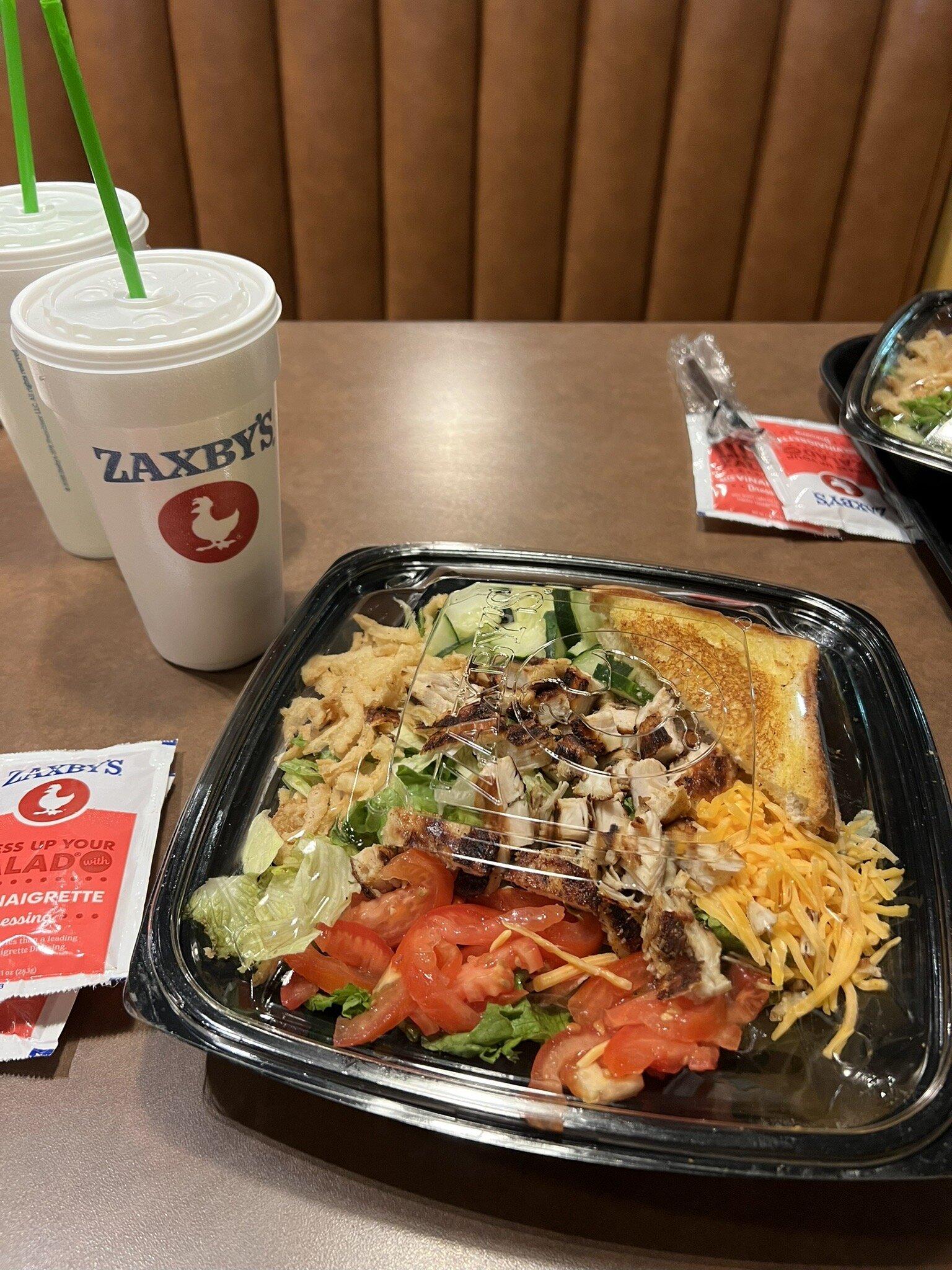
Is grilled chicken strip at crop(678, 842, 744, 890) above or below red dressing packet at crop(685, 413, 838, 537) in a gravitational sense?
above

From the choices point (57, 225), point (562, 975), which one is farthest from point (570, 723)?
point (57, 225)

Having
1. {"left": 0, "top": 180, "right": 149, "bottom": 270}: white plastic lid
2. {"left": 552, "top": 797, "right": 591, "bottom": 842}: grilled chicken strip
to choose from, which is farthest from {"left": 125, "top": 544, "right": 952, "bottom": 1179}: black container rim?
{"left": 0, "top": 180, "right": 149, "bottom": 270}: white plastic lid

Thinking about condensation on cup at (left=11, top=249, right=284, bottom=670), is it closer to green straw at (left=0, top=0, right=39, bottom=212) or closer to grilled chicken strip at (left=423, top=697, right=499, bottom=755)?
green straw at (left=0, top=0, right=39, bottom=212)

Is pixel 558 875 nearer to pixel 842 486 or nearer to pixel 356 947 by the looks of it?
pixel 356 947

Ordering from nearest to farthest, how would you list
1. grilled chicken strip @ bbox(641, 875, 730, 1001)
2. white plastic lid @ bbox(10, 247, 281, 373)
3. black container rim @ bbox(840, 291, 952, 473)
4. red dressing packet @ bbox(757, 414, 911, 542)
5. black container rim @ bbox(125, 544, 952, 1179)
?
1. black container rim @ bbox(125, 544, 952, 1179)
2. grilled chicken strip @ bbox(641, 875, 730, 1001)
3. white plastic lid @ bbox(10, 247, 281, 373)
4. black container rim @ bbox(840, 291, 952, 473)
5. red dressing packet @ bbox(757, 414, 911, 542)

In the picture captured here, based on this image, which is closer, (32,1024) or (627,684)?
(32,1024)

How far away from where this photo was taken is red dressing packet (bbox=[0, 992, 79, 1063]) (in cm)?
83

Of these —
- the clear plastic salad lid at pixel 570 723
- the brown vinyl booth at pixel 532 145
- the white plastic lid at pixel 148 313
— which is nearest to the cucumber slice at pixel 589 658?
the clear plastic salad lid at pixel 570 723

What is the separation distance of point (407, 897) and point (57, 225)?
3.02 ft

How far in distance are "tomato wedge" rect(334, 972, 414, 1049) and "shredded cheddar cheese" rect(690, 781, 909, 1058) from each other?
0.28 m

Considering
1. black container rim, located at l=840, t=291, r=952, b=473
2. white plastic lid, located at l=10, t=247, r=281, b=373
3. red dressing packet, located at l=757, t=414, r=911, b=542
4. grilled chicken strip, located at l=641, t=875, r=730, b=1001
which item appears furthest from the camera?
red dressing packet, located at l=757, t=414, r=911, b=542

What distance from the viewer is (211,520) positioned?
41.4 inches

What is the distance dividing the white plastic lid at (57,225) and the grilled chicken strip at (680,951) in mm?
986

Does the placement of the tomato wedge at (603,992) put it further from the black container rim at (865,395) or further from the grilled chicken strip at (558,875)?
the black container rim at (865,395)
